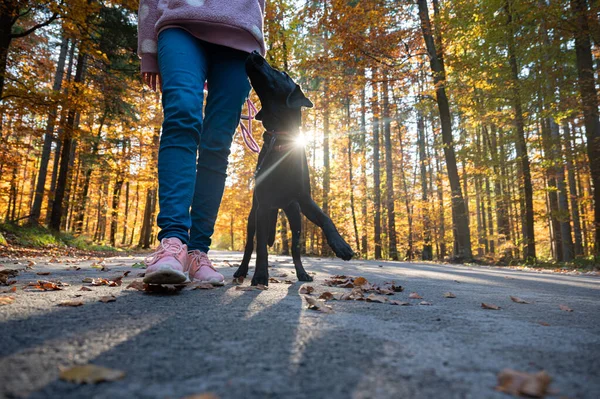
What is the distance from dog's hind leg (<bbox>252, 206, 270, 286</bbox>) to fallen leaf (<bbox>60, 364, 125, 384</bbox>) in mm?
1692

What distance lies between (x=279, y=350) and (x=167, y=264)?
913mm

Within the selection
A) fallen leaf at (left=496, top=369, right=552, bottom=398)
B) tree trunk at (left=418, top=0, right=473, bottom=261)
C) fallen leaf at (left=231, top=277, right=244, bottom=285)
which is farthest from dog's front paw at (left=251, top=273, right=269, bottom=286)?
tree trunk at (left=418, top=0, right=473, bottom=261)

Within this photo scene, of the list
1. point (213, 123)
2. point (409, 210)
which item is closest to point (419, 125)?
point (409, 210)

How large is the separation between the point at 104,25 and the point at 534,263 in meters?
14.1

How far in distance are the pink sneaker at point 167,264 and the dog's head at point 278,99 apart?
1455 mm

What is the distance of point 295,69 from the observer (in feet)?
38.8

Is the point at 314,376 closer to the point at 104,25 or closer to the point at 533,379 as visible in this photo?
the point at 533,379

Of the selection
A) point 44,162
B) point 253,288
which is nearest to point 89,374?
point 253,288

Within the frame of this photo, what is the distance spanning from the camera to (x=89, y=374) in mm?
713

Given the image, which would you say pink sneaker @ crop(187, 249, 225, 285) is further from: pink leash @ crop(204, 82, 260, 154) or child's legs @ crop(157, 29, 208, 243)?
pink leash @ crop(204, 82, 260, 154)

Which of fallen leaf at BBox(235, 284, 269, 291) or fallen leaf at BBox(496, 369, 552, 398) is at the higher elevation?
fallen leaf at BBox(235, 284, 269, 291)

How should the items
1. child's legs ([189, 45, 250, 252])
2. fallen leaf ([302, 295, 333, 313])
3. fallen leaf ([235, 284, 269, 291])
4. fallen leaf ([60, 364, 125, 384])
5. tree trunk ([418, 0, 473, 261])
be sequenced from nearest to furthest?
fallen leaf ([60, 364, 125, 384]), fallen leaf ([302, 295, 333, 313]), fallen leaf ([235, 284, 269, 291]), child's legs ([189, 45, 250, 252]), tree trunk ([418, 0, 473, 261])

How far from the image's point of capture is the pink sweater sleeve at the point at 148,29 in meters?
2.21

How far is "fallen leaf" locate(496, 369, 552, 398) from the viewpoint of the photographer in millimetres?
703
